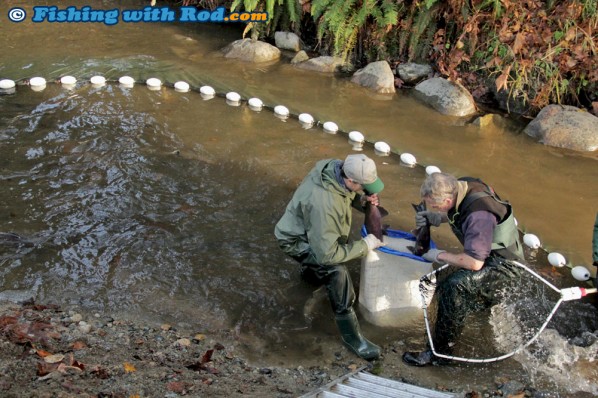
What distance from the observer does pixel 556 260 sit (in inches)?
273

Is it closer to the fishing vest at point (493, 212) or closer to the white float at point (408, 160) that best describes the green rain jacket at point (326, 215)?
the fishing vest at point (493, 212)

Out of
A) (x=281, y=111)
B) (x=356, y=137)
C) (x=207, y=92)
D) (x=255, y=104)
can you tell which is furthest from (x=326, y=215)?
(x=207, y=92)

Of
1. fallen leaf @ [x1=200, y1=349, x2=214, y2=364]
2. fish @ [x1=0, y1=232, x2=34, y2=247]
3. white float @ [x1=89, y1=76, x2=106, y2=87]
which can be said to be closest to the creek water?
fish @ [x1=0, y1=232, x2=34, y2=247]

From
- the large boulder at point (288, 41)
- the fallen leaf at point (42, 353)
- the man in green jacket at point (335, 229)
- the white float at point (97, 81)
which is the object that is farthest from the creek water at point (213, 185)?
the fallen leaf at point (42, 353)

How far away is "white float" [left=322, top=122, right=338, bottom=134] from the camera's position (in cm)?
977

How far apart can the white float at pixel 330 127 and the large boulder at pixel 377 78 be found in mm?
1940

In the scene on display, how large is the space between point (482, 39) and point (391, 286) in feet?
22.2

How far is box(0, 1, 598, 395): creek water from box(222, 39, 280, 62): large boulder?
0.81ft

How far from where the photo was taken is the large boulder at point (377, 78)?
11.3 metres

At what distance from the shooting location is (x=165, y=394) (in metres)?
4.52

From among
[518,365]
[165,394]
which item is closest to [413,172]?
[518,365]

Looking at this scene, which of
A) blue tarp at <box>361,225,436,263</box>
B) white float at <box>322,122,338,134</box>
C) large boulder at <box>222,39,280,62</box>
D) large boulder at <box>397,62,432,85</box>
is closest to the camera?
blue tarp at <box>361,225,436,263</box>

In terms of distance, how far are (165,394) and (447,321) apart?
2.53m

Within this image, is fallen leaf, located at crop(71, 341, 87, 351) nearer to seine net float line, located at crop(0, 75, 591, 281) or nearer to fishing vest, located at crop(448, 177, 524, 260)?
fishing vest, located at crop(448, 177, 524, 260)
